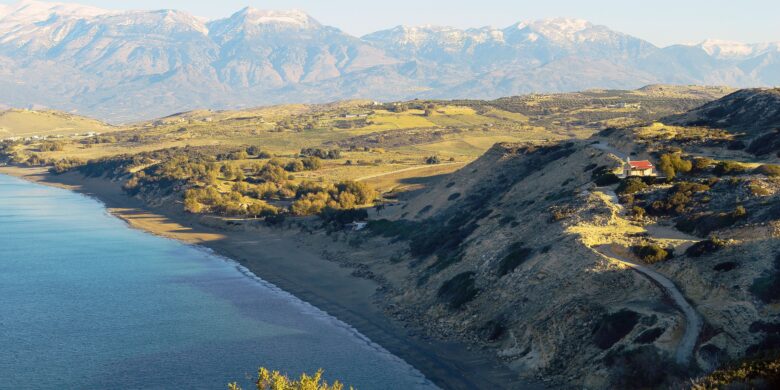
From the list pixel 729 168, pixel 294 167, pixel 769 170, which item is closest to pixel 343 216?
pixel 729 168

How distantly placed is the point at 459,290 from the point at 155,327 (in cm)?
2419

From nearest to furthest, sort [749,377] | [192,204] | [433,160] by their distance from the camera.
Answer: [749,377] → [192,204] → [433,160]

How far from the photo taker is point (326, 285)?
73000mm

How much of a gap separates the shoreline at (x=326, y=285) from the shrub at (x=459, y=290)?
4.09 metres

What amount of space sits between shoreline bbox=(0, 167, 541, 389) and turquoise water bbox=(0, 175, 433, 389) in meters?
1.59

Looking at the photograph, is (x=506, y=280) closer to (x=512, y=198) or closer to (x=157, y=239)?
(x=512, y=198)

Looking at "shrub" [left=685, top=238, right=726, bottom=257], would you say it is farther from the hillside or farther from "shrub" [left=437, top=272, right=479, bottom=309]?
the hillside

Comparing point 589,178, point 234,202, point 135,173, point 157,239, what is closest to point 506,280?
point 589,178

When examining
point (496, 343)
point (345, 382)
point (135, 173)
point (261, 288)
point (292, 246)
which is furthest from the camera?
point (135, 173)

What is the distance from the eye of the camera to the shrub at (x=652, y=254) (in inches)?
1878

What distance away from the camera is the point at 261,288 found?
73312mm

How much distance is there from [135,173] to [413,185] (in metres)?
70.6

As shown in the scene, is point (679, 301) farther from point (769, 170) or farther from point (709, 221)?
point (769, 170)

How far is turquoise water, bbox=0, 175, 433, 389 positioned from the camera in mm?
47875
